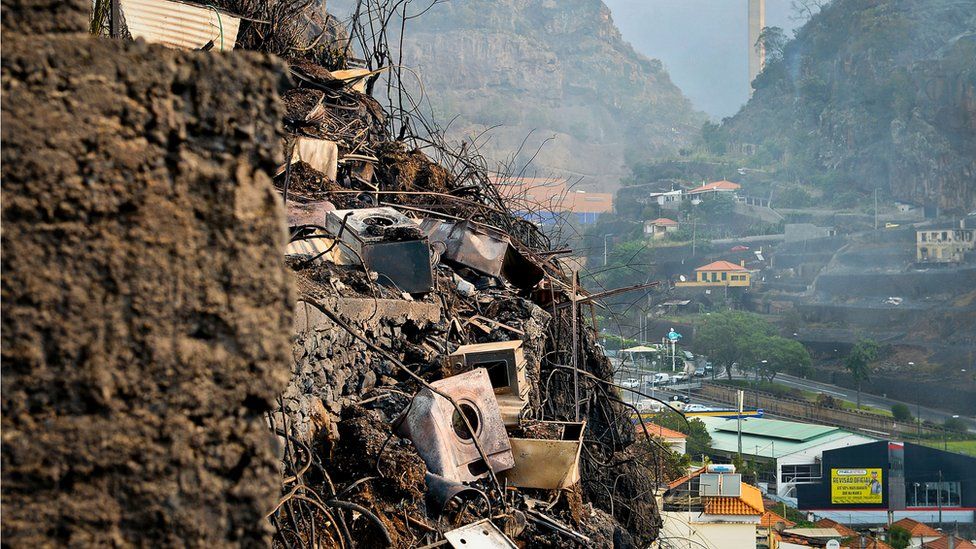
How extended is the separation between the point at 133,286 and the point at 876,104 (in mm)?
82867

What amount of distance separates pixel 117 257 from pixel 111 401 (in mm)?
117

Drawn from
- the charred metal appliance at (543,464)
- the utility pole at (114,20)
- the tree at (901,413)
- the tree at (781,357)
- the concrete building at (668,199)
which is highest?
the utility pole at (114,20)

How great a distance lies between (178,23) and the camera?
16.1ft

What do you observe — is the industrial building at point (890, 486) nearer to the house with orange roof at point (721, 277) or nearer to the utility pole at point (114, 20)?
the utility pole at point (114, 20)

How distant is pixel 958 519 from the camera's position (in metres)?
34.3

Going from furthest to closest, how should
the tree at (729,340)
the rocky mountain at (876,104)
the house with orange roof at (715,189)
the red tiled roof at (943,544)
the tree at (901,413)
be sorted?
the house with orange roof at (715,189) → the rocky mountain at (876,104) → the tree at (729,340) → the tree at (901,413) → the red tiled roof at (943,544)

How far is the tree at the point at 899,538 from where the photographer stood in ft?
80.3

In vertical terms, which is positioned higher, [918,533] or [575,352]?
[575,352]

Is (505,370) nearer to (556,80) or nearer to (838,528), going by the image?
(838,528)

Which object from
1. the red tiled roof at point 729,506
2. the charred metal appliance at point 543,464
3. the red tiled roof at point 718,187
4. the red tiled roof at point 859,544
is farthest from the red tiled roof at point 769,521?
the red tiled roof at point 718,187

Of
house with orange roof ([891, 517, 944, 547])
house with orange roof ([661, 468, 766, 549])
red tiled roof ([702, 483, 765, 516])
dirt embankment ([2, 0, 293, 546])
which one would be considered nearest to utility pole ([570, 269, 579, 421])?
dirt embankment ([2, 0, 293, 546])

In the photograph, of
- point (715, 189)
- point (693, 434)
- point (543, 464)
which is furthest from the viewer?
point (715, 189)

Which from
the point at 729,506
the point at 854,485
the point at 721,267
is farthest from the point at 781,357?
the point at 729,506

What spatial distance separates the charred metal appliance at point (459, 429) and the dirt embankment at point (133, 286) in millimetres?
2468
